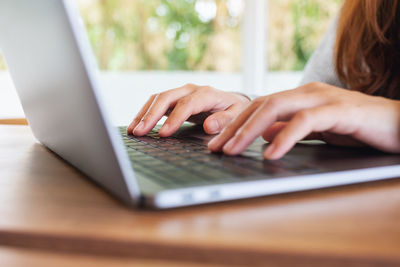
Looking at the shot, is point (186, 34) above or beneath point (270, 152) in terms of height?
beneath

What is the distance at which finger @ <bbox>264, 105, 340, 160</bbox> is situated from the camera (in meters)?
0.48

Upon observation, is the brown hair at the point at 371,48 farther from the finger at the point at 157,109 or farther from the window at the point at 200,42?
the window at the point at 200,42

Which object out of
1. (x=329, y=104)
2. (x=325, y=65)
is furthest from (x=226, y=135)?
(x=325, y=65)

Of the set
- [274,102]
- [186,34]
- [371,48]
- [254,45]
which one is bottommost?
[254,45]

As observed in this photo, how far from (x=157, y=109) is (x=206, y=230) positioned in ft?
1.63

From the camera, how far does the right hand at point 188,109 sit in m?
0.75

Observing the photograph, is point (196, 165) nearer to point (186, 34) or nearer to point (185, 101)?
point (185, 101)

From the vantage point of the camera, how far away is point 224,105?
914mm

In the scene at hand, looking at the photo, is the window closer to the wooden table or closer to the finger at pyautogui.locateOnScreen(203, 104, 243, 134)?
the finger at pyautogui.locateOnScreen(203, 104, 243, 134)

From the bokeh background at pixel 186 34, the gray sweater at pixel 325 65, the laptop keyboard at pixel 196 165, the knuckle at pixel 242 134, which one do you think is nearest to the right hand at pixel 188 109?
the laptop keyboard at pixel 196 165

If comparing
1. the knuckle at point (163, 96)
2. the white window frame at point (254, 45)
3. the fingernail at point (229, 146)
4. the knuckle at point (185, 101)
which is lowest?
the white window frame at point (254, 45)

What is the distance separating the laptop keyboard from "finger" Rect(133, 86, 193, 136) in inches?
5.6

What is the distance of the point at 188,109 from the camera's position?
77 cm

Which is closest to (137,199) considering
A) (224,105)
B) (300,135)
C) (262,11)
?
(300,135)
